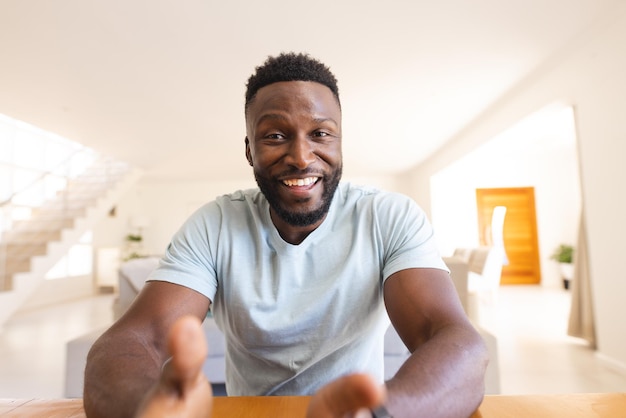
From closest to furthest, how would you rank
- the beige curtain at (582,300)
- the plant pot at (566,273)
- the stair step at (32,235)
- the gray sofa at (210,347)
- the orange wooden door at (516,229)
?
the gray sofa at (210,347) < the beige curtain at (582,300) < the stair step at (32,235) < the plant pot at (566,273) < the orange wooden door at (516,229)

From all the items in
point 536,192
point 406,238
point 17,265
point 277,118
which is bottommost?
point 17,265

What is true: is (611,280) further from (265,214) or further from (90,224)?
(90,224)

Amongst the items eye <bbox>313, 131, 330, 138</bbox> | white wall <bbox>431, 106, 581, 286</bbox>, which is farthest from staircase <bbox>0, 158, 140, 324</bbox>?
white wall <bbox>431, 106, 581, 286</bbox>

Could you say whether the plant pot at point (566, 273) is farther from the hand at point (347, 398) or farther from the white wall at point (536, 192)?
the hand at point (347, 398)

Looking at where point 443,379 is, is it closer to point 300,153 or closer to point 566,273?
point 300,153

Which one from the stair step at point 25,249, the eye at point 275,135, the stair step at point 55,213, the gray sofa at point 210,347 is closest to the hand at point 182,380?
the eye at point 275,135

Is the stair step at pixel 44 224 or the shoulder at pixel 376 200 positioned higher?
the stair step at pixel 44 224

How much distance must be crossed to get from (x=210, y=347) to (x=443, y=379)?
79.2 inches

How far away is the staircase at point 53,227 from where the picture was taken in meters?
4.48

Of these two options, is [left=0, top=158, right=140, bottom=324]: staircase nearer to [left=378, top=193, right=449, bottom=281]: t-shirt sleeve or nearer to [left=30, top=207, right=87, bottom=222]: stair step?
[left=30, top=207, right=87, bottom=222]: stair step

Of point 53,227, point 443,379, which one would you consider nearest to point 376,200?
point 443,379

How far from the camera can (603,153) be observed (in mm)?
2787

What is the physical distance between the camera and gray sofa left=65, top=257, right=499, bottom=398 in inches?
78.5

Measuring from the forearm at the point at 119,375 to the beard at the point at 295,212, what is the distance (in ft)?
1.14
